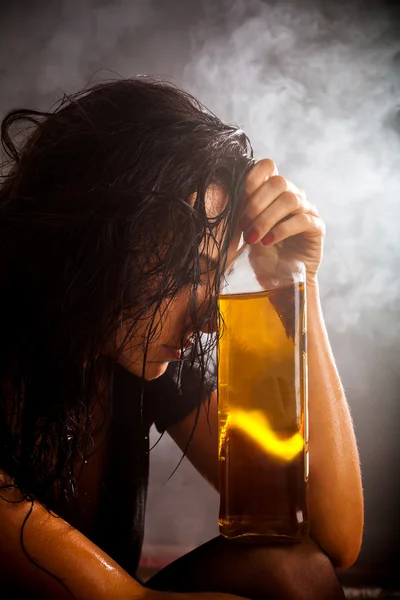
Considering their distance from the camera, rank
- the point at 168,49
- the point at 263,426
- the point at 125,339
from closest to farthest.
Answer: the point at 263,426, the point at 125,339, the point at 168,49

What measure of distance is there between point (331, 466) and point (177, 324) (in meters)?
0.31

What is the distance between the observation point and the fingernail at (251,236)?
77 centimetres

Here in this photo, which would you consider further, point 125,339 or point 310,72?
point 310,72

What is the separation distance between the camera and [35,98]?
1.69m

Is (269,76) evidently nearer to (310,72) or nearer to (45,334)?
(310,72)

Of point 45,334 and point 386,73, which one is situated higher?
point 386,73

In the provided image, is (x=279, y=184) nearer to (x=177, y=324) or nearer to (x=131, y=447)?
(x=177, y=324)

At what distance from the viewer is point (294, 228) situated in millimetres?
819

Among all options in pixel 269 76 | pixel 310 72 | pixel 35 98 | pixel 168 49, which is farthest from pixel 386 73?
pixel 35 98

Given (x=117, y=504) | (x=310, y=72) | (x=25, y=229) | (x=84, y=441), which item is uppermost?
(x=310, y=72)

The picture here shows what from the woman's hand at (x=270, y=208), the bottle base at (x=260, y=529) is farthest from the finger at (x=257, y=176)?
the bottle base at (x=260, y=529)

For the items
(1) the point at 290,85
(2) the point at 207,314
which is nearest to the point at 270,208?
(2) the point at 207,314

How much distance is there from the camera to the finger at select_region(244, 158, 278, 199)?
0.78 m

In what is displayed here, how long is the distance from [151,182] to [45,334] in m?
0.23
